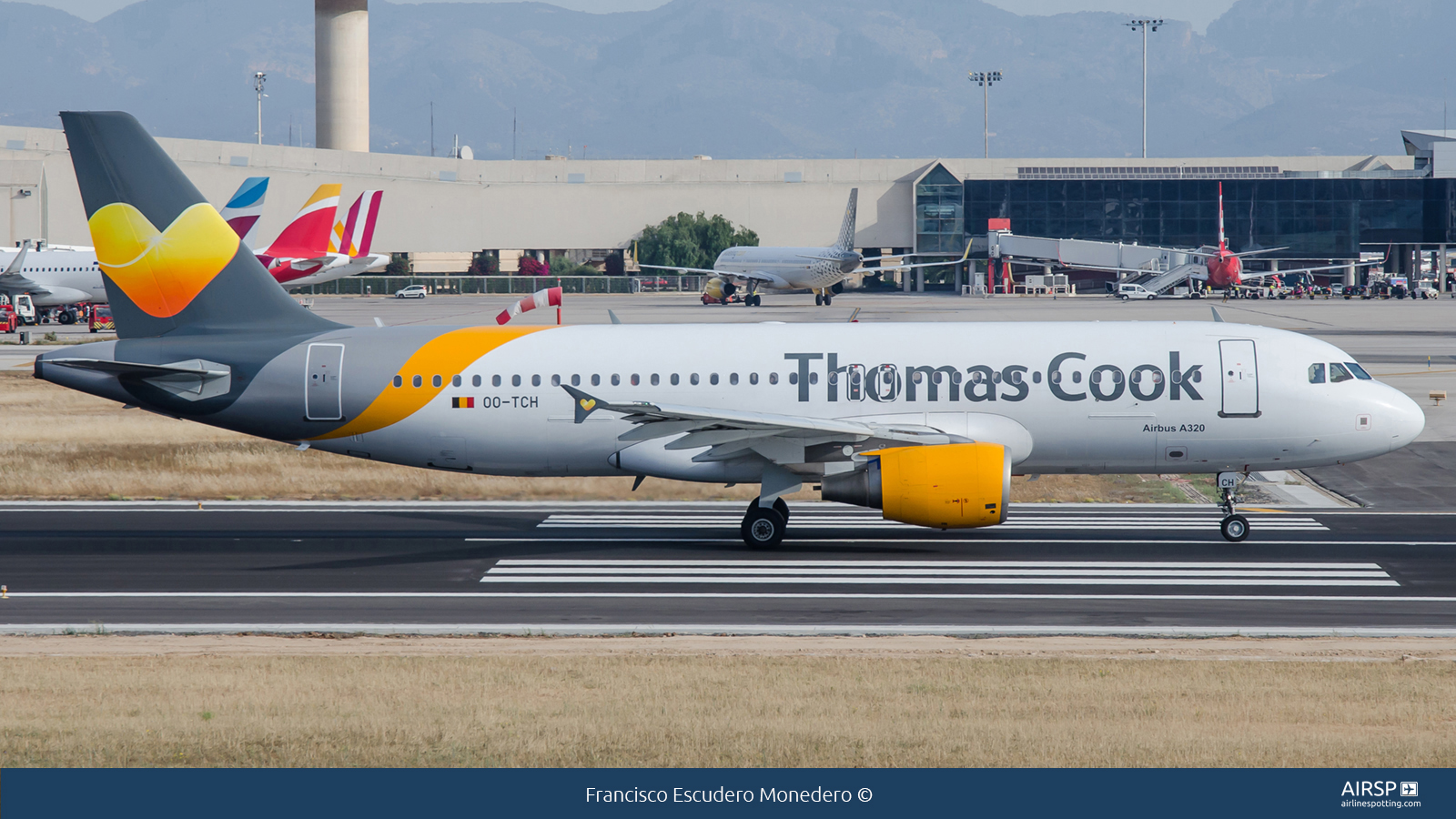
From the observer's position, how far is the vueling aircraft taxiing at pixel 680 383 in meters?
25.3

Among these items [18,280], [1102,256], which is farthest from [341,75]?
[1102,256]

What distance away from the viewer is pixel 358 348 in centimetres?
2636

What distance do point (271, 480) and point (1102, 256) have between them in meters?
128

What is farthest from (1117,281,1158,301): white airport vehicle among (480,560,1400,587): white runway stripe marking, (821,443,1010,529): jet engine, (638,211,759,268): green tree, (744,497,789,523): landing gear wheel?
(821,443,1010,529): jet engine

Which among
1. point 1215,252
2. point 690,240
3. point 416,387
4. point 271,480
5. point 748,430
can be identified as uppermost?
point 690,240

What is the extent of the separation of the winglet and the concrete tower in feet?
566

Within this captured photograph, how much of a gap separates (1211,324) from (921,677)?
13297mm

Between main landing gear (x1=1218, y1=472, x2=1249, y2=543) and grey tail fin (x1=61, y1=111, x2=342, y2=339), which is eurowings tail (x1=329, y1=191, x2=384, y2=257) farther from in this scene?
main landing gear (x1=1218, y1=472, x2=1249, y2=543)

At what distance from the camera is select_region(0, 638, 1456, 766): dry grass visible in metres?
13.0

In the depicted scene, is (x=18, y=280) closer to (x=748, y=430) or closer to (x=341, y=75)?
(x=748, y=430)

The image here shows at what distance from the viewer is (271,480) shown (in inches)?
1375

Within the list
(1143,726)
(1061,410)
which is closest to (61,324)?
(1061,410)
